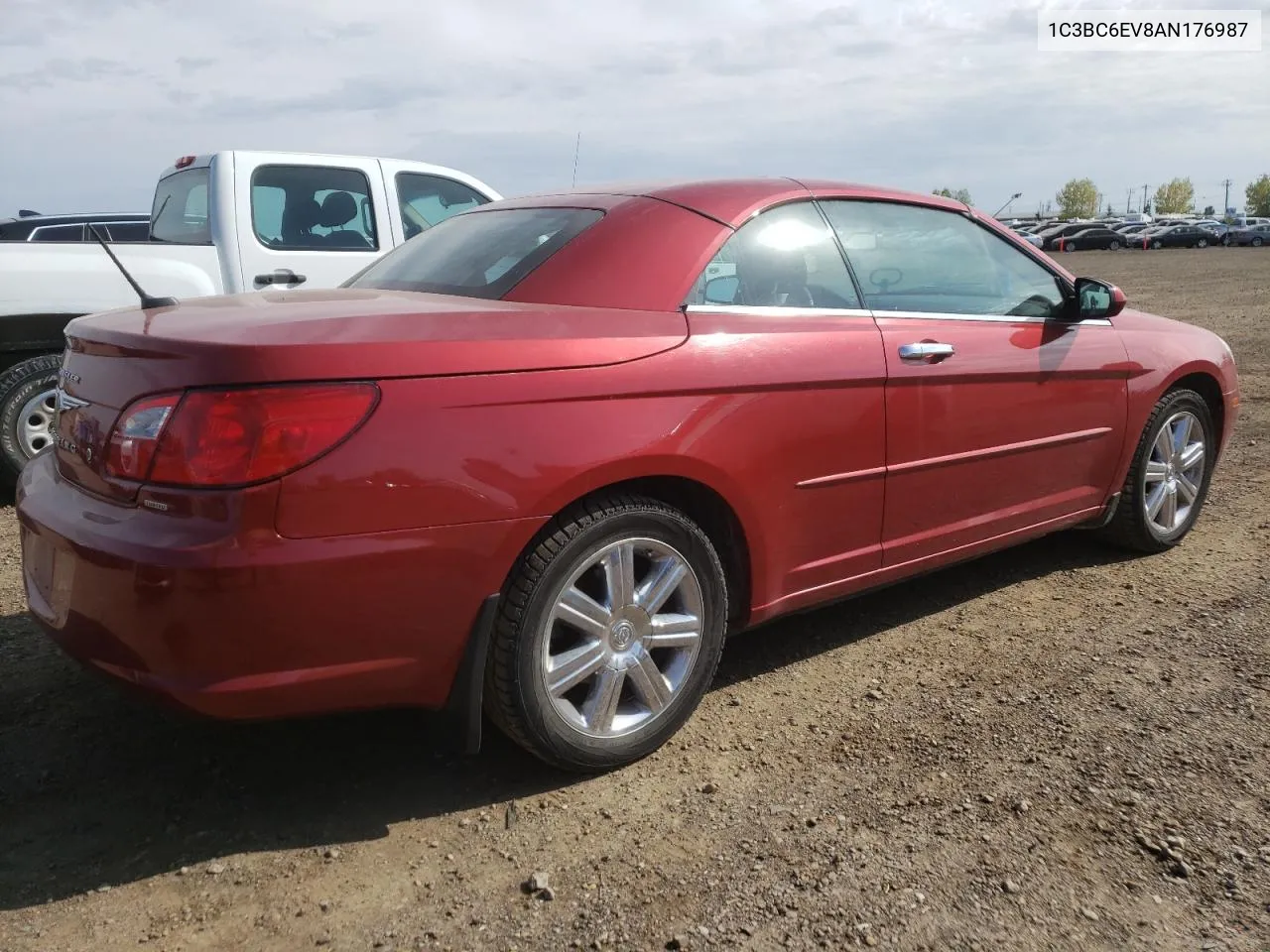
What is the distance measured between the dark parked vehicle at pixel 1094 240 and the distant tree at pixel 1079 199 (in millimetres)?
115092

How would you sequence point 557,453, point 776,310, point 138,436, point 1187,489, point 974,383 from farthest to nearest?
point 1187,489
point 974,383
point 776,310
point 557,453
point 138,436

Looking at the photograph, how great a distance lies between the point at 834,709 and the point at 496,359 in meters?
1.54

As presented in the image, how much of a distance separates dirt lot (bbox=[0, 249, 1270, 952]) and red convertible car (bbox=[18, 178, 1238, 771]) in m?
0.30

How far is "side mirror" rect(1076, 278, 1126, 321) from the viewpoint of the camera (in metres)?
4.02

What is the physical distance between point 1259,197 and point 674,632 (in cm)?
17626

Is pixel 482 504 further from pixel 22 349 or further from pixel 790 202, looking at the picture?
pixel 22 349

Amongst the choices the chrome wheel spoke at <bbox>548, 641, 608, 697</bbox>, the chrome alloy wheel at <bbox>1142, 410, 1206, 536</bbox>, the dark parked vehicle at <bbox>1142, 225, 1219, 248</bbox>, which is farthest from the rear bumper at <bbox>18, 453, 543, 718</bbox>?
the dark parked vehicle at <bbox>1142, 225, 1219, 248</bbox>

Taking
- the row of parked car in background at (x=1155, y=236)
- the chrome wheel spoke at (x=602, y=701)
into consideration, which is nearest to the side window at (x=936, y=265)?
the chrome wheel spoke at (x=602, y=701)

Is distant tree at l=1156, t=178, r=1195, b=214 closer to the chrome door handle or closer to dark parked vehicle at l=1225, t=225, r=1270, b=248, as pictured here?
dark parked vehicle at l=1225, t=225, r=1270, b=248

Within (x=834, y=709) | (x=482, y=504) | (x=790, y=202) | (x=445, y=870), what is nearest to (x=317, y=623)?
(x=482, y=504)

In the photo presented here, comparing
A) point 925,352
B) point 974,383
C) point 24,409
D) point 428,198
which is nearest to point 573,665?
point 925,352

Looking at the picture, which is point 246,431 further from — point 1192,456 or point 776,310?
point 1192,456

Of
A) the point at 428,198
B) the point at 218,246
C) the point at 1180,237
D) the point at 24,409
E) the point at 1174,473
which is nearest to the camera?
the point at 1174,473

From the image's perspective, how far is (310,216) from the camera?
6.58m
